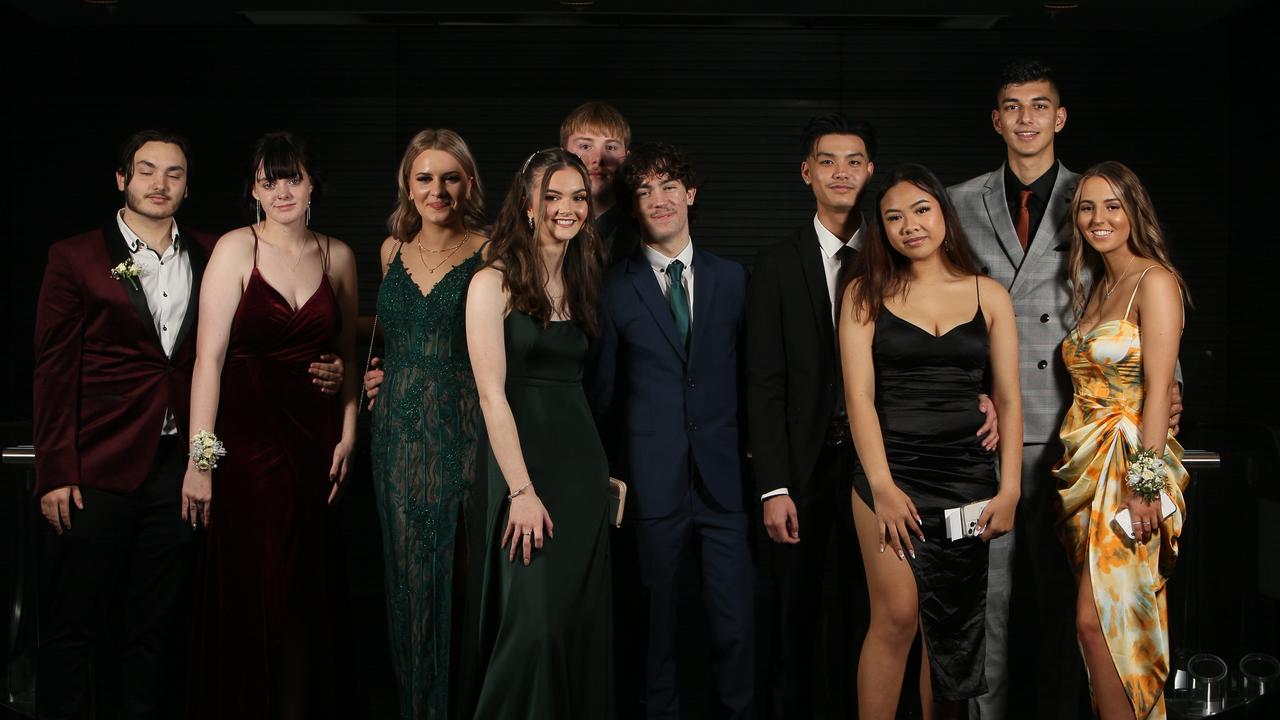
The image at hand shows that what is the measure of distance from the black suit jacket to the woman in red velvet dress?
1.30 m

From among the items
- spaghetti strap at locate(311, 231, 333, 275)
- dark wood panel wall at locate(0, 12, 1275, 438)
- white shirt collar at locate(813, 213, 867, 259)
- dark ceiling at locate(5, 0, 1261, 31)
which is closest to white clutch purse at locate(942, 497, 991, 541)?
white shirt collar at locate(813, 213, 867, 259)

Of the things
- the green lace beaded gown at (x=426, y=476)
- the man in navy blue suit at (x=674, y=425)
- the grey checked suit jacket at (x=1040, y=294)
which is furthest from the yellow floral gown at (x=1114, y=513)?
the green lace beaded gown at (x=426, y=476)

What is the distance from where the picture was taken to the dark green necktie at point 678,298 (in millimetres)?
3084

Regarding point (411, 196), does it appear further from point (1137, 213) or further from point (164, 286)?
point (1137, 213)

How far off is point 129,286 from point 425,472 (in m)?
1.12

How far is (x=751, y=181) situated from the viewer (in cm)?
533

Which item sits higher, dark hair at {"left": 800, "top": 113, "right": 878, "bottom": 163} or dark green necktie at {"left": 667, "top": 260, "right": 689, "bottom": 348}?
dark hair at {"left": 800, "top": 113, "right": 878, "bottom": 163}

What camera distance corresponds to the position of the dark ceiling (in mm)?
4965

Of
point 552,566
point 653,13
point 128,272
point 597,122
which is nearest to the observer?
point 552,566

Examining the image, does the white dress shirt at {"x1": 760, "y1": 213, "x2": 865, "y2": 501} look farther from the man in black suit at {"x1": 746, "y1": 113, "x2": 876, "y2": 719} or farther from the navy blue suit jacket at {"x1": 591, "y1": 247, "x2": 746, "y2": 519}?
the navy blue suit jacket at {"x1": 591, "y1": 247, "x2": 746, "y2": 519}

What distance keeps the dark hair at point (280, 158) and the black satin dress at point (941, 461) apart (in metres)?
1.78

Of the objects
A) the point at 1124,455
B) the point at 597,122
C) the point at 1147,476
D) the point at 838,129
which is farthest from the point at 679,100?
the point at 1147,476

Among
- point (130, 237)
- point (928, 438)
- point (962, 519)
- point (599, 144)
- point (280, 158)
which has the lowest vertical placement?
point (962, 519)

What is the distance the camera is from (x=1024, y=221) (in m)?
3.32
